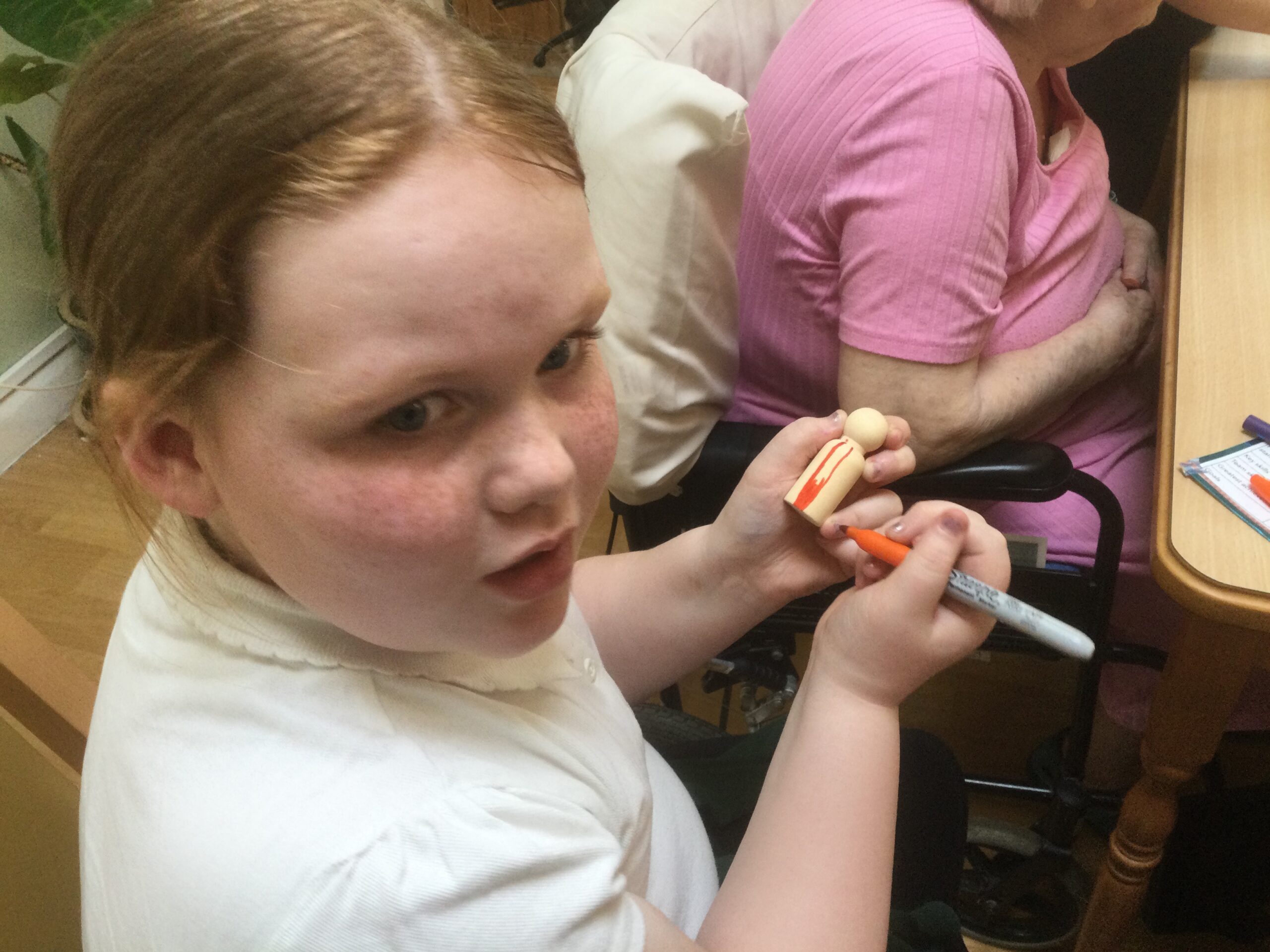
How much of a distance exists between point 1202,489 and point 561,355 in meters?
0.53

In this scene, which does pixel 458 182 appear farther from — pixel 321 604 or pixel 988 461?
pixel 988 461

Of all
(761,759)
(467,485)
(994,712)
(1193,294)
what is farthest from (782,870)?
(994,712)

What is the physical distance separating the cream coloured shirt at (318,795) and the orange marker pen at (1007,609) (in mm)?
250

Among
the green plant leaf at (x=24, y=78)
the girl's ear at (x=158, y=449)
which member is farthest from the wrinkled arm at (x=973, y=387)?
the green plant leaf at (x=24, y=78)

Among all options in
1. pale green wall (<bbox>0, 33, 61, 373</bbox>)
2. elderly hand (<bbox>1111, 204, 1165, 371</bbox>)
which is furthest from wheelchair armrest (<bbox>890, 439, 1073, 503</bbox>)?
pale green wall (<bbox>0, 33, 61, 373</bbox>)

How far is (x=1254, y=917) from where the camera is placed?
1085 millimetres

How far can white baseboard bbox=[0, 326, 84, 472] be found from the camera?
1998mm

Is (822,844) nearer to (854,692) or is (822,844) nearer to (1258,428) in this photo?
(854,692)

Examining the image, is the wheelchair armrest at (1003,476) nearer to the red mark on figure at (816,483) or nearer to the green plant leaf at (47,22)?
the red mark on figure at (816,483)

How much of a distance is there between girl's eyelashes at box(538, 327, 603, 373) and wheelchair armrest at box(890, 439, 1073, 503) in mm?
531

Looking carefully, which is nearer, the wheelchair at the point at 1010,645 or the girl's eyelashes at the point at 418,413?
the girl's eyelashes at the point at 418,413

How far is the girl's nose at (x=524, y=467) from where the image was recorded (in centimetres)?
41

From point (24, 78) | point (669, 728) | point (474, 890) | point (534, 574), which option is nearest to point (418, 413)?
point (534, 574)

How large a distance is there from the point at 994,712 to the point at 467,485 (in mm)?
1263
